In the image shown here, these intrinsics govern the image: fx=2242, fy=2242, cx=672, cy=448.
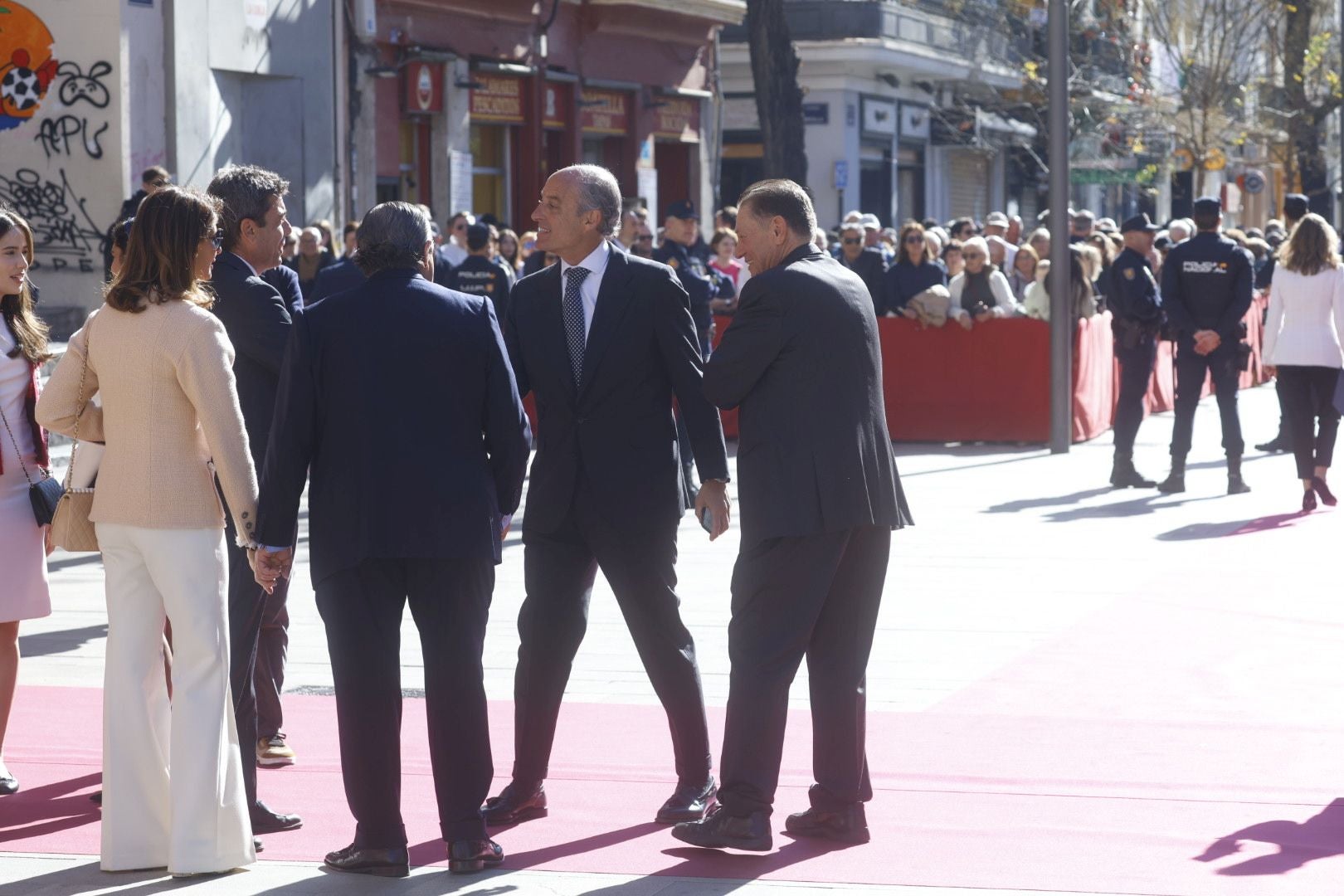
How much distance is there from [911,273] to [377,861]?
43.8 feet

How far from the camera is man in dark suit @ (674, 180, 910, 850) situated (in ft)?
19.7

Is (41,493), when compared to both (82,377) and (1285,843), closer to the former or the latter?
(82,377)

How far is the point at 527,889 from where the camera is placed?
571 cm

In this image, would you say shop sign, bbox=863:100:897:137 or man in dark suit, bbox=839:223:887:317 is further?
shop sign, bbox=863:100:897:137

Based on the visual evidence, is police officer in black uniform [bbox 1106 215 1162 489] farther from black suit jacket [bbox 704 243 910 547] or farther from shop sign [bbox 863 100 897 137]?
shop sign [bbox 863 100 897 137]

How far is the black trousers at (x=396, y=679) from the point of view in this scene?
19.1ft

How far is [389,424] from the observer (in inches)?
225

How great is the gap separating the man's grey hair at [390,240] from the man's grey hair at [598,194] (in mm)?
629

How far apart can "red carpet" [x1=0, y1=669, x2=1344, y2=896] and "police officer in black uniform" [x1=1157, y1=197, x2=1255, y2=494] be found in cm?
666

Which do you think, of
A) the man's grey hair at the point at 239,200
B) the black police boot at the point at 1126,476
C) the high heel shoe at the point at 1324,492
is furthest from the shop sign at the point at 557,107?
the man's grey hair at the point at 239,200

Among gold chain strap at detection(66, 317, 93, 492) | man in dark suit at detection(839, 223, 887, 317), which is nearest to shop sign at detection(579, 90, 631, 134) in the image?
man in dark suit at detection(839, 223, 887, 317)

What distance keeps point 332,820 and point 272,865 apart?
0.55 m

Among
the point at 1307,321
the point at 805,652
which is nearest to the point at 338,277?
the point at 1307,321

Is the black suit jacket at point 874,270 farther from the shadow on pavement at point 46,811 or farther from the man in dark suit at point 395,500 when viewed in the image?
the man in dark suit at point 395,500
